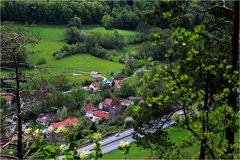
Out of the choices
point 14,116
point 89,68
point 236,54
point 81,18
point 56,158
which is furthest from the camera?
point 81,18

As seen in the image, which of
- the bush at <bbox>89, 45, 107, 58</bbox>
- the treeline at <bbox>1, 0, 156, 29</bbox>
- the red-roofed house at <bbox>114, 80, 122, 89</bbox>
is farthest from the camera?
the treeline at <bbox>1, 0, 156, 29</bbox>

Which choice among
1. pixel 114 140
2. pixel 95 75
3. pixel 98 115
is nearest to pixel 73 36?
pixel 95 75

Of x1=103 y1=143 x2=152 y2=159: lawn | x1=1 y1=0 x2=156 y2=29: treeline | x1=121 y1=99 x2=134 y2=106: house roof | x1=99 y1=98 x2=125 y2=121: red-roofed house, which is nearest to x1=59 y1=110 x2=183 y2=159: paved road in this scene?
x1=103 y1=143 x2=152 y2=159: lawn

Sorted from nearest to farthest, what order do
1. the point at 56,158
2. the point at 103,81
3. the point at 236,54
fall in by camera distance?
1. the point at 56,158
2. the point at 236,54
3. the point at 103,81

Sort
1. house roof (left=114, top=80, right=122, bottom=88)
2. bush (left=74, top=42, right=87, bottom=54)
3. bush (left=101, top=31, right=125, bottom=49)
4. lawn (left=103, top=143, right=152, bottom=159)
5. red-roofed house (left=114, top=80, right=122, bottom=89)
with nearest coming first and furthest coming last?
lawn (left=103, top=143, right=152, bottom=159), red-roofed house (left=114, top=80, right=122, bottom=89), house roof (left=114, top=80, right=122, bottom=88), bush (left=74, top=42, right=87, bottom=54), bush (left=101, top=31, right=125, bottom=49)

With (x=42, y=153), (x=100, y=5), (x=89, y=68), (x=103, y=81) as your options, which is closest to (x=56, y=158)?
(x=42, y=153)

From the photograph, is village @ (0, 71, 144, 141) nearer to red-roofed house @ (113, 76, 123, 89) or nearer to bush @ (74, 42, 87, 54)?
red-roofed house @ (113, 76, 123, 89)

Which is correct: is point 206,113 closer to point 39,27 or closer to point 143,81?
point 143,81
